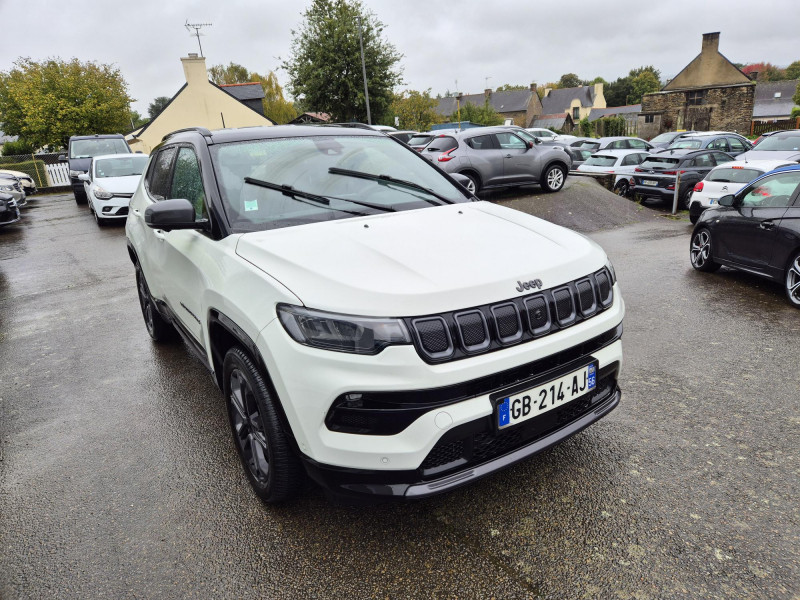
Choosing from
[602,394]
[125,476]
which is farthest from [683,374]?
[125,476]

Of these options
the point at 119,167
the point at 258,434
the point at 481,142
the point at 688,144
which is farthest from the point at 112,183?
the point at 688,144

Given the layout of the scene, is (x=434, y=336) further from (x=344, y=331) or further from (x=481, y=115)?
(x=481, y=115)

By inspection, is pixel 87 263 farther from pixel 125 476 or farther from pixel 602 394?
pixel 602 394

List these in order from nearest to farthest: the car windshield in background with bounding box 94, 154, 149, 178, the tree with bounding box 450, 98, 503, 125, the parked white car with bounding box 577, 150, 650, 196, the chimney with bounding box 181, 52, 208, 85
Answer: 1. the car windshield in background with bounding box 94, 154, 149, 178
2. the parked white car with bounding box 577, 150, 650, 196
3. the chimney with bounding box 181, 52, 208, 85
4. the tree with bounding box 450, 98, 503, 125

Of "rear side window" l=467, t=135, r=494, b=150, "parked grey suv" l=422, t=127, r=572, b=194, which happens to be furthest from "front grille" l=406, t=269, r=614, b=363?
"rear side window" l=467, t=135, r=494, b=150

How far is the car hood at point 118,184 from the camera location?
12.7m

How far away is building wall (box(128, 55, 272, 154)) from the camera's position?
3572 centimetres

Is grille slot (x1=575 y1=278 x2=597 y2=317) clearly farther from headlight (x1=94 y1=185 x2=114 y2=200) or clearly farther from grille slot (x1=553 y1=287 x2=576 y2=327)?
headlight (x1=94 y1=185 x2=114 y2=200)

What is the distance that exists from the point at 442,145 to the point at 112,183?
25.6 ft

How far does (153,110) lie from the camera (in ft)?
376

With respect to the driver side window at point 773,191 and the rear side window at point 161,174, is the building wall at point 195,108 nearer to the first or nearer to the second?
the rear side window at point 161,174

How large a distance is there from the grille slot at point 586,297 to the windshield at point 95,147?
62.1 feet

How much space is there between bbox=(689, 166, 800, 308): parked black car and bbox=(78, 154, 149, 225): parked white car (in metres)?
11.7

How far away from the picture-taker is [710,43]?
43594 millimetres
